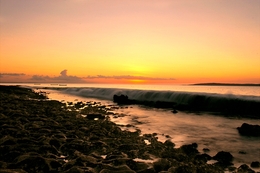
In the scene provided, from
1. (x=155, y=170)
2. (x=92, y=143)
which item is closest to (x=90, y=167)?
(x=155, y=170)

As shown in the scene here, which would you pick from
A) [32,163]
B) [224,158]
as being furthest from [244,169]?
[32,163]

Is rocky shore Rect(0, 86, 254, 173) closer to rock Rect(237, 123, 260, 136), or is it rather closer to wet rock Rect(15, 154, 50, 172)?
wet rock Rect(15, 154, 50, 172)

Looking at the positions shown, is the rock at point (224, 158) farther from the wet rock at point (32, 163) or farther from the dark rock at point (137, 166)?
the wet rock at point (32, 163)

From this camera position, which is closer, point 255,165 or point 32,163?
point 32,163

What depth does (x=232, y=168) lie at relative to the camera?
8.20 metres

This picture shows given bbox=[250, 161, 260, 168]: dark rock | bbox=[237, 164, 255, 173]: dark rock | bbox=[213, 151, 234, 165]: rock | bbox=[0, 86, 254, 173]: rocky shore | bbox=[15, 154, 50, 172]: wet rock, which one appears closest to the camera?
bbox=[15, 154, 50, 172]: wet rock

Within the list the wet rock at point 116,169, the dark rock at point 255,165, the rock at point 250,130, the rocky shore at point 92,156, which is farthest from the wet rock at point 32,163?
the rock at point 250,130

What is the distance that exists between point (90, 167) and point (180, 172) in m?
2.62

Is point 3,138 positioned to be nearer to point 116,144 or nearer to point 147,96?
point 116,144

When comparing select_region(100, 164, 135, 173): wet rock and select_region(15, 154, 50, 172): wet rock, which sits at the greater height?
select_region(15, 154, 50, 172): wet rock

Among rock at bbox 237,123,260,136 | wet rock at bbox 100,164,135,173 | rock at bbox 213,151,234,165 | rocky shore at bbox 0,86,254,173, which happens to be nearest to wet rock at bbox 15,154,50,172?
rocky shore at bbox 0,86,254,173

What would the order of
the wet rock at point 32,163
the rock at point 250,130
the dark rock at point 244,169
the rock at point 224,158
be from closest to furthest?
the wet rock at point 32,163, the dark rock at point 244,169, the rock at point 224,158, the rock at point 250,130

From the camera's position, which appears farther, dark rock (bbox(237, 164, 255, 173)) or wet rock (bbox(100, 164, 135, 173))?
dark rock (bbox(237, 164, 255, 173))

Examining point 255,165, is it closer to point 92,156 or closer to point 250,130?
point 92,156
